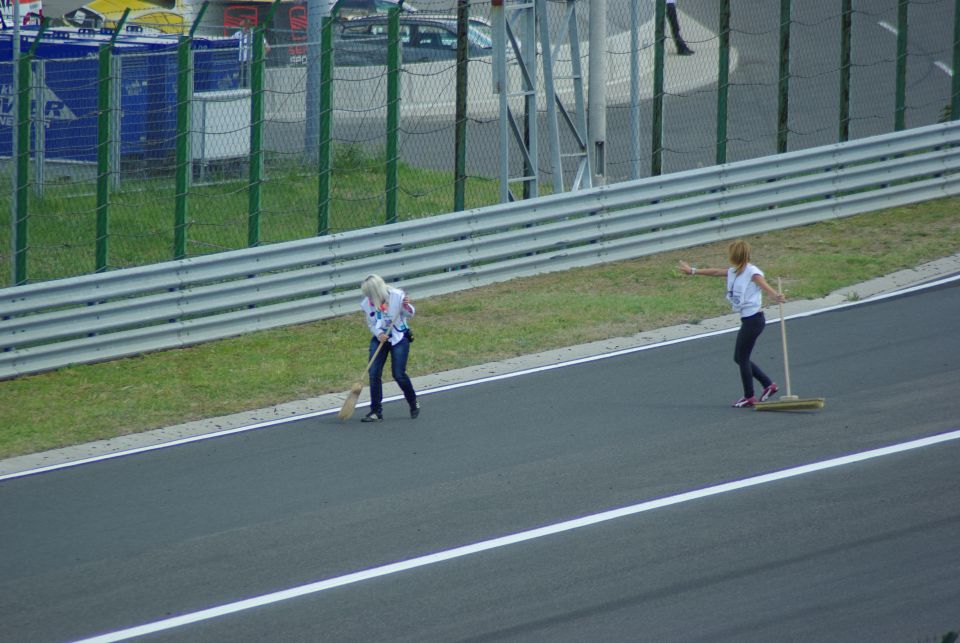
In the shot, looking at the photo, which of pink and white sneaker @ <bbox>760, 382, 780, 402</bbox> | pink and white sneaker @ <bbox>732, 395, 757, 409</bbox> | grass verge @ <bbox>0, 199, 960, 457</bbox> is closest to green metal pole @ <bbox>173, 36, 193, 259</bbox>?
grass verge @ <bbox>0, 199, 960, 457</bbox>

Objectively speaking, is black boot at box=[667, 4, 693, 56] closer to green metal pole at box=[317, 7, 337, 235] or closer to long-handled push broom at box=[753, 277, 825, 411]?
green metal pole at box=[317, 7, 337, 235]

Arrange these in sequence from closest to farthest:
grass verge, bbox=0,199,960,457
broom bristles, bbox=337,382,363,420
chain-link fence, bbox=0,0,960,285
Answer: broom bristles, bbox=337,382,363,420, grass verge, bbox=0,199,960,457, chain-link fence, bbox=0,0,960,285

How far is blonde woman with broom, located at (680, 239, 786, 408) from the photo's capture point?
35.6 feet

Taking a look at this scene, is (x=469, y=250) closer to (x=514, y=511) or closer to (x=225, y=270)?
(x=225, y=270)

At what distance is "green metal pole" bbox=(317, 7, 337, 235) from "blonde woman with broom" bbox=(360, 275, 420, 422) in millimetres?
4076

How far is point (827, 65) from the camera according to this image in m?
28.4

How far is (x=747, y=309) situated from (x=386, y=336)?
3.25 metres

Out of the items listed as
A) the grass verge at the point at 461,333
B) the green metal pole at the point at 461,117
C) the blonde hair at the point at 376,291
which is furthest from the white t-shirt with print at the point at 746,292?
the green metal pole at the point at 461,117

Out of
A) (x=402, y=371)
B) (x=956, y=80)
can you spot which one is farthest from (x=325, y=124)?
(x=956, y=80)

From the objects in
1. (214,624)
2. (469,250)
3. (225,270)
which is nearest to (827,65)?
(469,250)

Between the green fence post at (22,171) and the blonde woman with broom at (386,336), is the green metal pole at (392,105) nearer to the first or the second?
the green fence post at (22,171)

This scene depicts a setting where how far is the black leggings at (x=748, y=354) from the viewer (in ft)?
35.6

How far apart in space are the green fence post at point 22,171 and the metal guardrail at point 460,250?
67 cm

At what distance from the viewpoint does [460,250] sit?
15477 millimetres
